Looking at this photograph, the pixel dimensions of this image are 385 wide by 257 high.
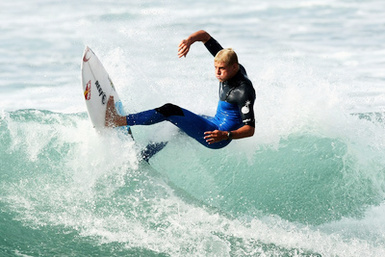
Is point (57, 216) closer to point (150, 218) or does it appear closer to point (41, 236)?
point (41, 236)

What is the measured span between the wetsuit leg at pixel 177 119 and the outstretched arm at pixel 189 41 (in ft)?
1.97

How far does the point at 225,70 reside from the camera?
530 centimetres

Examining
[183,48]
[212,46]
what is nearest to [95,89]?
[183,48]

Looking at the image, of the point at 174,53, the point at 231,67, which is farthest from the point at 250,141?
the point at 174,53

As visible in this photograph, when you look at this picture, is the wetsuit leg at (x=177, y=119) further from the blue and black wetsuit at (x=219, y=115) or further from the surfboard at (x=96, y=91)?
the surfboard at (x=96, y=91)

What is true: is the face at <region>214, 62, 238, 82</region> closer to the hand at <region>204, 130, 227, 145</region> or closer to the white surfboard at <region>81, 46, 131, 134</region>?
the hand at <region>204, 130, 227, 145</region>

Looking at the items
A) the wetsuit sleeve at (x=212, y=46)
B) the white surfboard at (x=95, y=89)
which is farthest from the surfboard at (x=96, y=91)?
the wetsuit sleeve at (x=212, y=46)

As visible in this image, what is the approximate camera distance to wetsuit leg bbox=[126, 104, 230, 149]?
17.9ft

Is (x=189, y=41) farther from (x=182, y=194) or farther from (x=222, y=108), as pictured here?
(x=182, y=194)

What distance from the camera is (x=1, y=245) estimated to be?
487cm

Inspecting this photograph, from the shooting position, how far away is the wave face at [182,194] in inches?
199

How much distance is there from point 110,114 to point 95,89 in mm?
345

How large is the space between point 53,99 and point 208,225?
825cm

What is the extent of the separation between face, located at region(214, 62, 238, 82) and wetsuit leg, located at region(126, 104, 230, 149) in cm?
55
